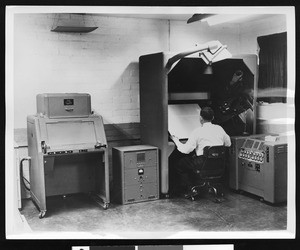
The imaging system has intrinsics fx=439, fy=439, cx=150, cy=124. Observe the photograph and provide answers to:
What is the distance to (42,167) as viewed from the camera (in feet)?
14.6

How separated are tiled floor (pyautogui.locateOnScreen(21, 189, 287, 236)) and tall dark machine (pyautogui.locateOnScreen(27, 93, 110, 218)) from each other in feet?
0.48

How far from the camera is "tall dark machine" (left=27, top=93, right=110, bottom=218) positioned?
14.7 feet

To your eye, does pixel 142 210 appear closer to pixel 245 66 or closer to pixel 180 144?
pixel 180 144

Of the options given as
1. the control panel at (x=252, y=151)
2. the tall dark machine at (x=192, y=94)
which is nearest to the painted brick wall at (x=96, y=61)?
the tall dark machine at (x=192, y=94)

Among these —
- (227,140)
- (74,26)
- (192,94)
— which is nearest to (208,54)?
(192,94)

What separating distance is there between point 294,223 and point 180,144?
6.06ft

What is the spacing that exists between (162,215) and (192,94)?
1698mm

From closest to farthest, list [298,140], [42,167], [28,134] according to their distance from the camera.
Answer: [298,140], [42,167], [28,134]

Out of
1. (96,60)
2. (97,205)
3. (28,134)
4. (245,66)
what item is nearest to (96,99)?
(96,60)

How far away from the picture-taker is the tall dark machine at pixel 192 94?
16.8 feet

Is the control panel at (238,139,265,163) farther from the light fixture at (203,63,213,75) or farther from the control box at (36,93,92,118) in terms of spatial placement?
the control box at (36,93,92,118)

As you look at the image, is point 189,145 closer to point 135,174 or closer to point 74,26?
point 135,174

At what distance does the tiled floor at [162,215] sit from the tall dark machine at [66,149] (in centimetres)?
15

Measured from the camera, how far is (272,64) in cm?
505
